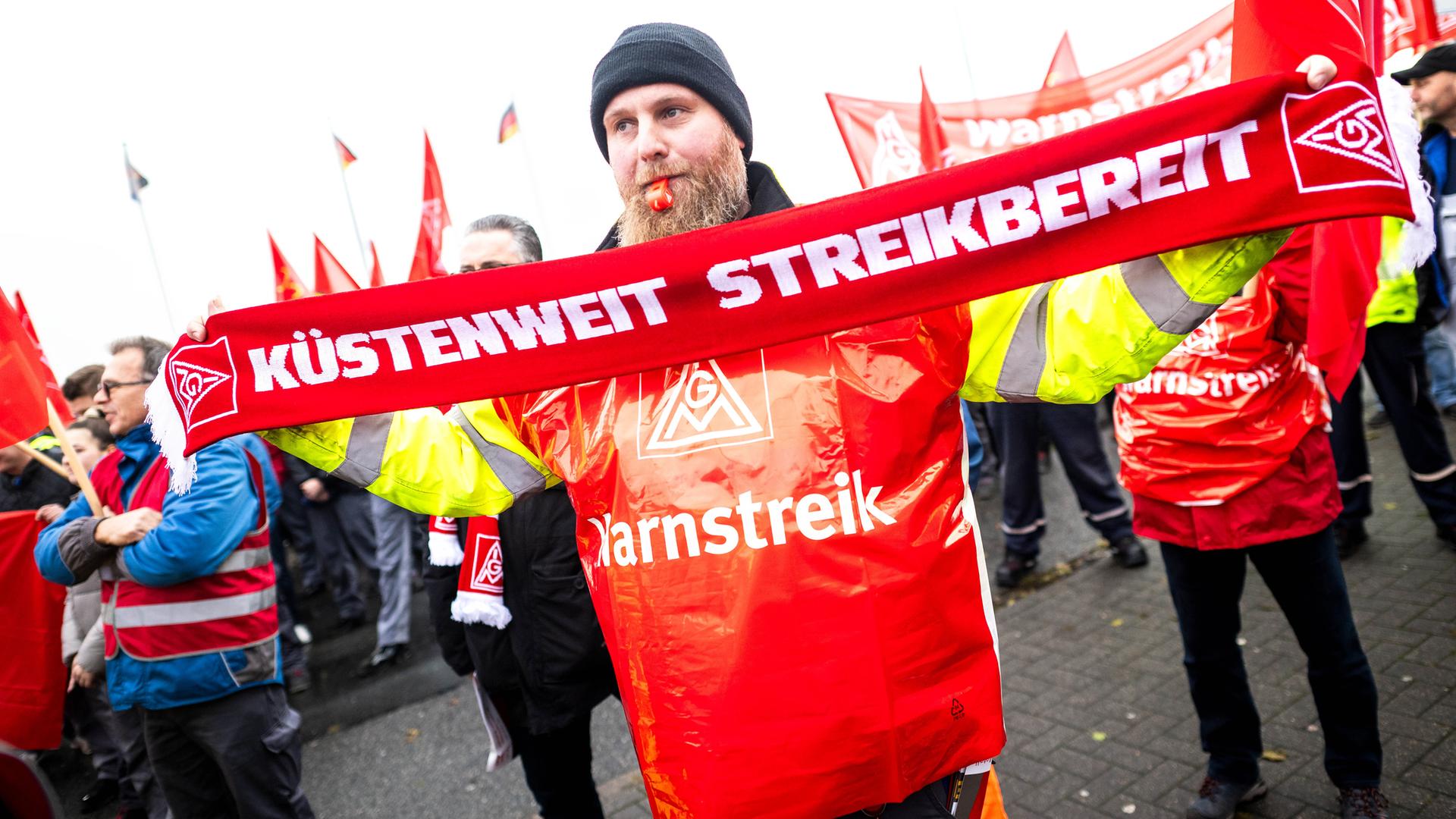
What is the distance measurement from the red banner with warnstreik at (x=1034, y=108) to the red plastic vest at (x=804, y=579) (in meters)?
4.44

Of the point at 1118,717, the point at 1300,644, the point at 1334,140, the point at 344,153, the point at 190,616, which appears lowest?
the point at 1118,717

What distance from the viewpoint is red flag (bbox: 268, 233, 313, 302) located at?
864 centimetres

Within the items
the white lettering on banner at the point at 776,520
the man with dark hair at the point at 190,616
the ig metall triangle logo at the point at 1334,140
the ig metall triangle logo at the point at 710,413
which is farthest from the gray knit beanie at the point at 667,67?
the man with dark hair at the point at 190,616

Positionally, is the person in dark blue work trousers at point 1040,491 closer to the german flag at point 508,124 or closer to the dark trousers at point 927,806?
the dark trousers at point 927,806

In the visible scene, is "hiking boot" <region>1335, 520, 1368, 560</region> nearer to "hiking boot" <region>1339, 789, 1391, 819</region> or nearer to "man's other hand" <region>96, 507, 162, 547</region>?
"hiking boot" <region>1339, 789, 1391, 819</region>

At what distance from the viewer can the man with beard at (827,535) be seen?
1.46 m

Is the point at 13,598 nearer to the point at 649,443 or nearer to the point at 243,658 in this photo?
the point at 243,658

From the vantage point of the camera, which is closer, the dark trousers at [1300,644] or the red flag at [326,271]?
the dark trousers at [1300,644]

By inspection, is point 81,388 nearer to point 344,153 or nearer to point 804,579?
point 804,579

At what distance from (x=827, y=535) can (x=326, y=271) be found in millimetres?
7761

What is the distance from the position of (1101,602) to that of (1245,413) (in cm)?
254

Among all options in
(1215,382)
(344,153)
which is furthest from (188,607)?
(344,153)

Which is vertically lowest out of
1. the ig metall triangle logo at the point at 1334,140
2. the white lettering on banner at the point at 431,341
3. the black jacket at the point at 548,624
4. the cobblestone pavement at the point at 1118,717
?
the cobblestone pavement at the point at 1118,717

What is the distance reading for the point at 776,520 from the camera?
1475 millimetres
